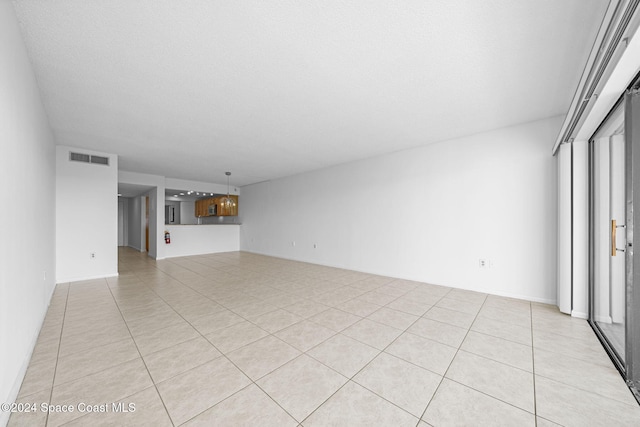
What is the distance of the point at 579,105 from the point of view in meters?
2.16

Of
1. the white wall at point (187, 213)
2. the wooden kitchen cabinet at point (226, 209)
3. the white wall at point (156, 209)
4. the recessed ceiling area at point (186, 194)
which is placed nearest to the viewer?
the white wall at point (156, 209)

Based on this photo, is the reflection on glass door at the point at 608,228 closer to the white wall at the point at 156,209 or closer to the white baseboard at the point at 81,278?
the white baseboard at the point at 81,278

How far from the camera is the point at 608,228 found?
2.65 m

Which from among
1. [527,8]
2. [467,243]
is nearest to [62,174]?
[527,8]

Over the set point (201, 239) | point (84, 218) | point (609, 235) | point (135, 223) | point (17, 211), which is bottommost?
point (201, 239)

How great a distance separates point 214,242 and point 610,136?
31.5 feet

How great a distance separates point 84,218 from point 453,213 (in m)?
7.15

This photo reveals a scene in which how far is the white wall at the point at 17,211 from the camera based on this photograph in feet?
4.89

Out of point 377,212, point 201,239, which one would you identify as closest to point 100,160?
point 201,239

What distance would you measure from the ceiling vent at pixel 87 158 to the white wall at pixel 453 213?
15.5 feet

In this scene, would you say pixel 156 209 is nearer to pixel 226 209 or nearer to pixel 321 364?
pixel 226 209

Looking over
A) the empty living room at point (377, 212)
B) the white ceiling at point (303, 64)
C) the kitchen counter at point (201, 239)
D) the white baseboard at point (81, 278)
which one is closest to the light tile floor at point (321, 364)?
the empty living room at point (377, 212)

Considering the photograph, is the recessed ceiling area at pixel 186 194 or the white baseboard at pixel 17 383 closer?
the white baseboard at pixel 17 383

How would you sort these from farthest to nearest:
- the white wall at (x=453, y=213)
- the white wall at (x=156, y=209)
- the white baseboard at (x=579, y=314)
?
the white wall at (x=156, y=209) < the white wall at (x=453, y=213) < the white baseboard at (x=579, y=314)
